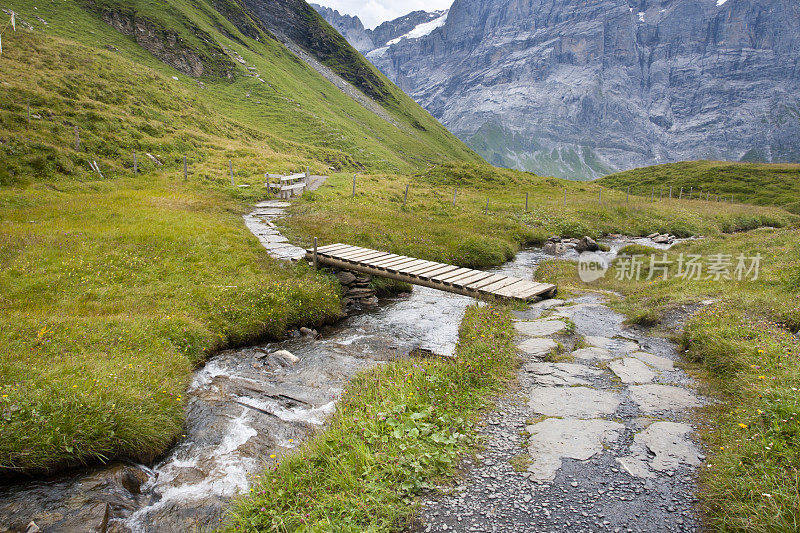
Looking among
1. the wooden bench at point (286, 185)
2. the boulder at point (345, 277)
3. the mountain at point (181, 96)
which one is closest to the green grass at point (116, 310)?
the boulder at point (345, 277)

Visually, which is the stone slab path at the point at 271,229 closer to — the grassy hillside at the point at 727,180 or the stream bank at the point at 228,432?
the stream bank at the point at 228,432

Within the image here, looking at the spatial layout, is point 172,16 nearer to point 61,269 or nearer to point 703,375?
point 61,269

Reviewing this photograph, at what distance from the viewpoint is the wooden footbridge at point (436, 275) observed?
11938 millimetres

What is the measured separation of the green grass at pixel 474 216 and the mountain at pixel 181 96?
12450 millimetres

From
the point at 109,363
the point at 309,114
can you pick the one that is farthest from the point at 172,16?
the point at 109,363

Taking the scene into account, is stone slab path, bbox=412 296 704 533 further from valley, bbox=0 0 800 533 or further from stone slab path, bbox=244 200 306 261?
stone slab path, bbox=244 200 306 261

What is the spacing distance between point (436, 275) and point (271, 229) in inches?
440

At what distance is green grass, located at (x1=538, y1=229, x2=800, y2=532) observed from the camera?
383 cm

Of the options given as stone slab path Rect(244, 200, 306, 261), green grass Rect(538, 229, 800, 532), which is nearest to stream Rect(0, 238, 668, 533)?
stone slab path Rect(244, 200, 306, 261)

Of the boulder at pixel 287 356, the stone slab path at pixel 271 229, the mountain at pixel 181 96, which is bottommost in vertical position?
the boulder at pixel 287 356

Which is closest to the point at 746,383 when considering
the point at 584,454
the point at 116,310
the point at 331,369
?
the point at 584,454

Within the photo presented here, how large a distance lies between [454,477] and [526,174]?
6082cm

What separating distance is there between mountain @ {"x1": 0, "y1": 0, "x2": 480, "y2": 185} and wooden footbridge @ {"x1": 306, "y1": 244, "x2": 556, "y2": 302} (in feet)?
61.1

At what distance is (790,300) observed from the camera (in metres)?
9.41
